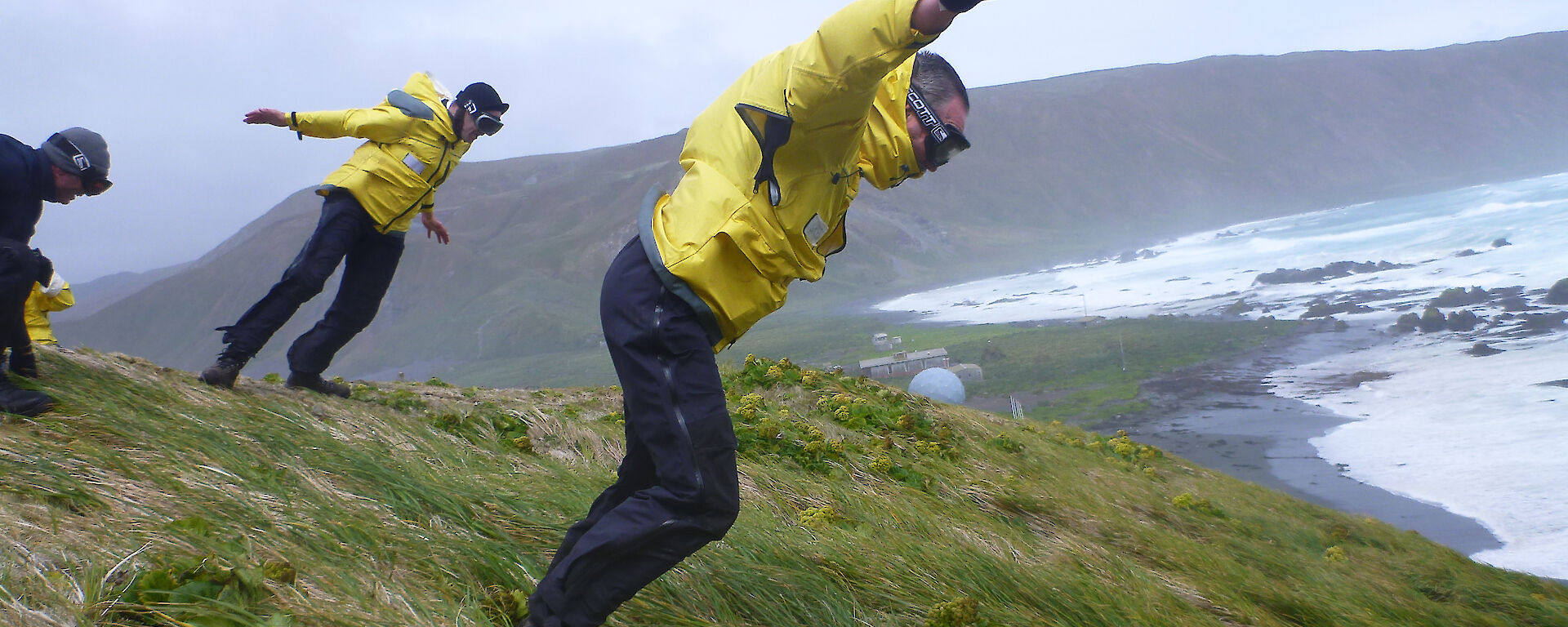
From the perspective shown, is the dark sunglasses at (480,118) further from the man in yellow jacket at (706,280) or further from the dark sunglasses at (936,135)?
the dark sunglasses at (936,135)

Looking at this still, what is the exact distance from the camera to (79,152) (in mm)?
4082

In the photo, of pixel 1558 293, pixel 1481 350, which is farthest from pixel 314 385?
pixel 1558 293

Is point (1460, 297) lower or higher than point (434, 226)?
lower

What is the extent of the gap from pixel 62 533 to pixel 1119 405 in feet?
102

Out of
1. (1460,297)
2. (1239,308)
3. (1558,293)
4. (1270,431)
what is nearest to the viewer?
(1270,431)

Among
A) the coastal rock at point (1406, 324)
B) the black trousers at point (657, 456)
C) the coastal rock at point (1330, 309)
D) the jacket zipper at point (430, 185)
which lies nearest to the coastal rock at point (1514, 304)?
the coastal rock at point (1406, 324)

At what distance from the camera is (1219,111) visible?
582 ft

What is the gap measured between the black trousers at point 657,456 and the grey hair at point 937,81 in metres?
1.02

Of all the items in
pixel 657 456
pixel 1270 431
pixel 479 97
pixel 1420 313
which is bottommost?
pixel 1270 431

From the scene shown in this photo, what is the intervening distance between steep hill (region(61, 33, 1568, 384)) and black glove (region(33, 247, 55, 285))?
5529cm

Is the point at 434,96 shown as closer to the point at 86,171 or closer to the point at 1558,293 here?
the point at 86,171

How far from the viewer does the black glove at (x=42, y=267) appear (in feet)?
12.4

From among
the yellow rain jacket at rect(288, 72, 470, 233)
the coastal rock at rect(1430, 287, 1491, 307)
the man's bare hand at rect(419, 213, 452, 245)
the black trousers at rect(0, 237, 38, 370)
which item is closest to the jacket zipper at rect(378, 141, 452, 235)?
the yellow rain jacket at rect(288, 72, 470, 233)

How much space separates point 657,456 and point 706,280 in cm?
48
